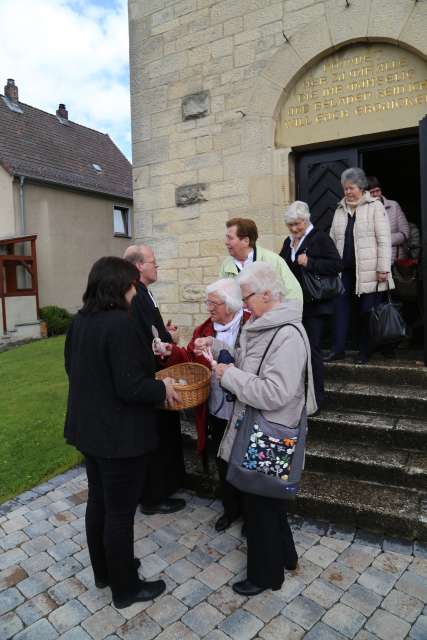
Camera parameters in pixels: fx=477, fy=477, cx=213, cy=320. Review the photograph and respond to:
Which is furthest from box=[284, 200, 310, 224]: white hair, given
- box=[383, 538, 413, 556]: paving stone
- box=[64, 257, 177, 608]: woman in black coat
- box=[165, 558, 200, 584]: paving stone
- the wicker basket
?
box=[165, 558, 200, 584]: paving stone

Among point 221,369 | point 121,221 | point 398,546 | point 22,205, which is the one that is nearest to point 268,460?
point 221,369

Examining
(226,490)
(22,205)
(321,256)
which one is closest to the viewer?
(226,490)

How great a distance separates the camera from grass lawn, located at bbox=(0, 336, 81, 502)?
4367 millimetres

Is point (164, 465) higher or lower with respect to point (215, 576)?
higher

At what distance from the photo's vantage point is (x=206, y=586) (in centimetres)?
266

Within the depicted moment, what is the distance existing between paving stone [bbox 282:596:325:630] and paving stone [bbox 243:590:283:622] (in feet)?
0.17

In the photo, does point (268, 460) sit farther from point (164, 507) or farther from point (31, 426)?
point (31, 426)

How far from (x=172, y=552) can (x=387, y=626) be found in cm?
130

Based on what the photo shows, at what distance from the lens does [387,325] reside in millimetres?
4109

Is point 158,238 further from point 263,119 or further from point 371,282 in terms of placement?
point 371,282

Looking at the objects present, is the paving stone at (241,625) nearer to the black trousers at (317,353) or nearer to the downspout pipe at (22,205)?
the black trousers at (317,353)

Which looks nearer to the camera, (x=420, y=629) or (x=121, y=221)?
(x=420, y=629)

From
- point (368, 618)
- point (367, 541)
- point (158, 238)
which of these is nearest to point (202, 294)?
point (158, 238)

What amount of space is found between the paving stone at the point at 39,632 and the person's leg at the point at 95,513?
360 mm
